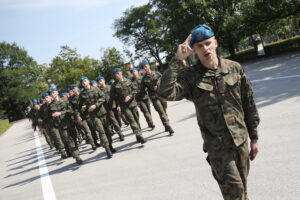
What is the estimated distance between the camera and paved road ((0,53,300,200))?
181 inches

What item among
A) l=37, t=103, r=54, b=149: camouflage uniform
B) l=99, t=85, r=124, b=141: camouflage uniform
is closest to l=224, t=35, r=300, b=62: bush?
l=99, t=85, r=124, b=141: camouflage uniform

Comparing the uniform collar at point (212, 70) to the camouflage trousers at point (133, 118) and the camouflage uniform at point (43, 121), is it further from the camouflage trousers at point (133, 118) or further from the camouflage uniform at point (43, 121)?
the camouflage uniform at point (43, 121)

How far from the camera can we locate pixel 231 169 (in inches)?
111

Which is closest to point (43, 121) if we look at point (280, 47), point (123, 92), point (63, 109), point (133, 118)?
point (63, 109)

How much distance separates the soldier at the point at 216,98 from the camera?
2.80 m

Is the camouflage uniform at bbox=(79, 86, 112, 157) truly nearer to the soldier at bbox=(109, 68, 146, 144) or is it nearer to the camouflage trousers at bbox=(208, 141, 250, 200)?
the soldier at bbox=(109, 68, 146, 144)

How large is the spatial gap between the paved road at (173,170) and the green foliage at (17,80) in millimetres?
65755

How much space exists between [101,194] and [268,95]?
281 inches

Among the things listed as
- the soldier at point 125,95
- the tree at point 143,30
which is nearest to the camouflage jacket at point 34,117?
the soldier at point 125,95

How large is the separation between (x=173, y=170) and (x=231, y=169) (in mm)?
3271

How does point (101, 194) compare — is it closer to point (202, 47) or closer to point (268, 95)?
point (202, 47)

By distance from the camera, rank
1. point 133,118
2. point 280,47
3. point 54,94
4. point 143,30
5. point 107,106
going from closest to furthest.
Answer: point 133,118 → point 107,106 → point 54,94 → point 280,47 → point 143,30

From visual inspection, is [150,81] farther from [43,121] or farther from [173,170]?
[43,121]

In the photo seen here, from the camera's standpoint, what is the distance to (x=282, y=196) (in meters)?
3.81
